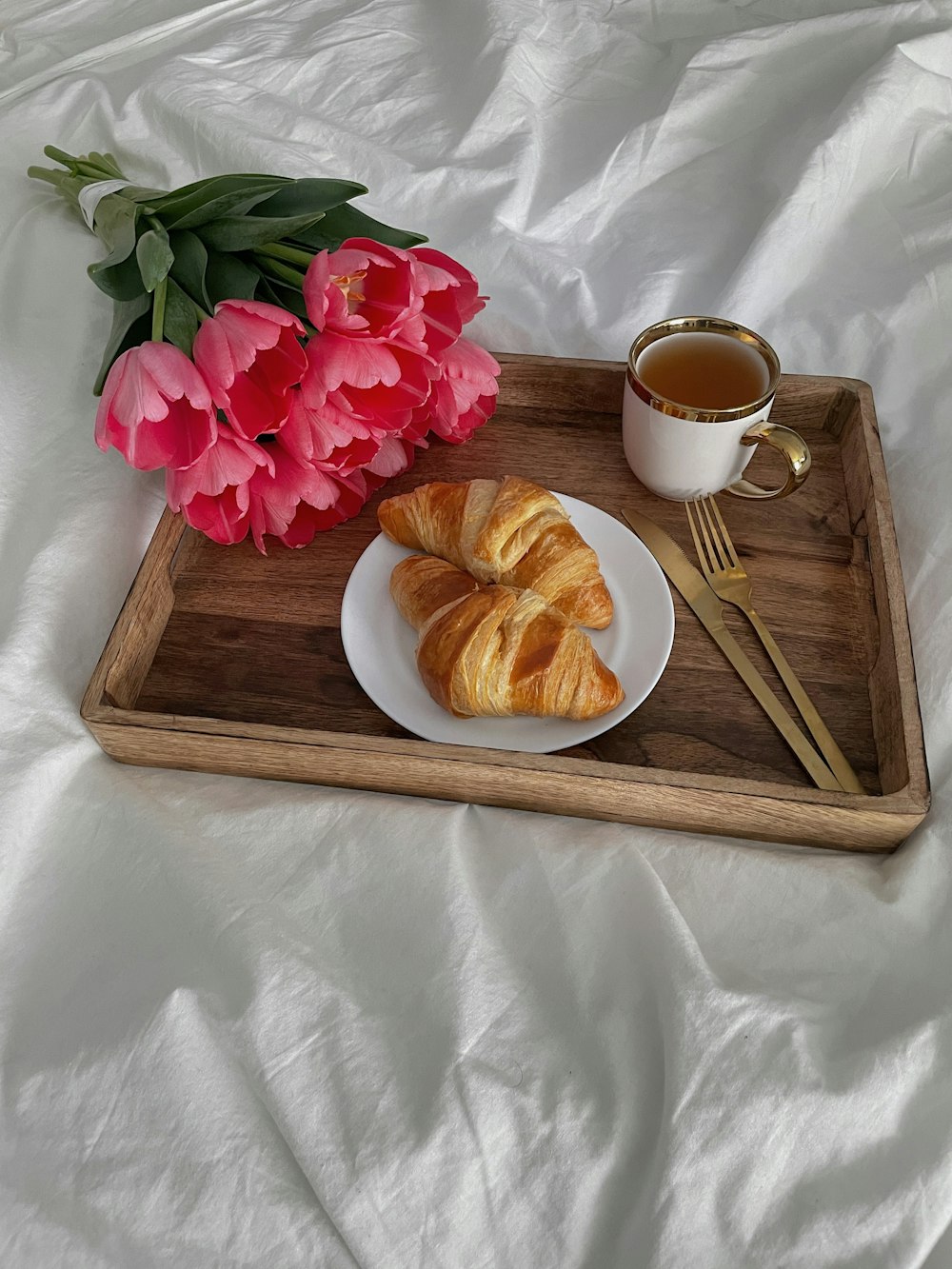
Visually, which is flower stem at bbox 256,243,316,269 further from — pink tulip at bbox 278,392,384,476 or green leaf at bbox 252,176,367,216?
pink tulip at bbox 278,392,384,476

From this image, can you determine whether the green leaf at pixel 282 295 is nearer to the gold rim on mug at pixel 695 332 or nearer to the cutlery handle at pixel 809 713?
the gold rim on mug at pixel 695 332

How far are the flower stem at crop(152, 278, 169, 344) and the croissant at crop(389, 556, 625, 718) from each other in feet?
1.04

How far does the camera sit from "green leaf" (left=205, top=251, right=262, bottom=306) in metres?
0.89

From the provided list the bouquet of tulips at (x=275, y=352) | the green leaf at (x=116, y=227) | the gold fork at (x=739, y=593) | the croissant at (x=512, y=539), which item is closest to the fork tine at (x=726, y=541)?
the gold fork at (x=739, y=593)

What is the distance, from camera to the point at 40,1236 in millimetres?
636

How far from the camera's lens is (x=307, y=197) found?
3.05 ft

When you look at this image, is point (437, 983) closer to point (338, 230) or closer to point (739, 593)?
point (739, 593)

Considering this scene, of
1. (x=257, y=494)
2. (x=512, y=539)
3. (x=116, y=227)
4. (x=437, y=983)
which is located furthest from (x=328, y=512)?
(x=437, y=983)

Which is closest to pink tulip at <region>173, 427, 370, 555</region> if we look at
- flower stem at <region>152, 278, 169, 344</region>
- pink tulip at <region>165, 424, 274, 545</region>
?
pink tulip at <region>165, 424, 274, 545</region>

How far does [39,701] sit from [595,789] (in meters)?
0.46

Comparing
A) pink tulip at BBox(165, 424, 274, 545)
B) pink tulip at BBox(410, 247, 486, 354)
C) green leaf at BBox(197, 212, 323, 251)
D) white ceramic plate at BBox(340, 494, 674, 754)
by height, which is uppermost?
green leaf at BBox(197, 212, 323, 251)

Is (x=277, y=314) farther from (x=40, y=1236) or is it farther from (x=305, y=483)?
(x=40, y=1236)

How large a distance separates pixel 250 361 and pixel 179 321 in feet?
0.36

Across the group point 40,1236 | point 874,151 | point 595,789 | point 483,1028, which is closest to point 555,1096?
point 483,1028
